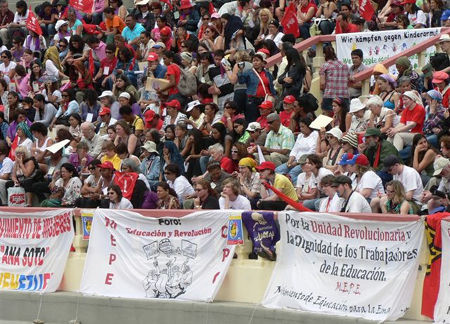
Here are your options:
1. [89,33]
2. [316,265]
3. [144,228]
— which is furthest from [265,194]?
[89,33]

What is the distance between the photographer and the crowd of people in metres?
18.0

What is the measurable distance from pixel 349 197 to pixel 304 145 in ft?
14.0

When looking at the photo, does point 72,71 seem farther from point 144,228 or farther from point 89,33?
point 144,228

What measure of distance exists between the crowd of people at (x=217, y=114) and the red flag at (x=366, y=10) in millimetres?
281

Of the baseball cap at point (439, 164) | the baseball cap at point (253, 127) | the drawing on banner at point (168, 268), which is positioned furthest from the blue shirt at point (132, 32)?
the baseball cap at point (439, 164)

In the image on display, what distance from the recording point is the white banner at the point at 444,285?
1366 cm

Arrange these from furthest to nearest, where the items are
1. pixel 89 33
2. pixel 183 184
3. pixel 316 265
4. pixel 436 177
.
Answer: pixel 89 33 < pixel 183 184 < pixel 436 177 < pixel 316 265

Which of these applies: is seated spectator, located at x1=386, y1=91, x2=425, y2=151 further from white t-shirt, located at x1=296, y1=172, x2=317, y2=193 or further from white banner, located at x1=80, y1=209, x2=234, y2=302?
white banner, located at x1=80, y1=209, x2=234, y2=302

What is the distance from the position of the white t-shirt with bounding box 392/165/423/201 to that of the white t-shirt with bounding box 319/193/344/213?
1.20 m

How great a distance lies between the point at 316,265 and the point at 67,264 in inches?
181

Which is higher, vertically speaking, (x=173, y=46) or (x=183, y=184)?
(x=173, y=46)

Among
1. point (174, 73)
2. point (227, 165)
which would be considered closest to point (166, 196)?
point (227, 165)

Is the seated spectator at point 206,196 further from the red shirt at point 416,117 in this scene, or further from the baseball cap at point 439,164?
the red shirt at point 416,117

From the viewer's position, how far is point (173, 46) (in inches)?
1057
